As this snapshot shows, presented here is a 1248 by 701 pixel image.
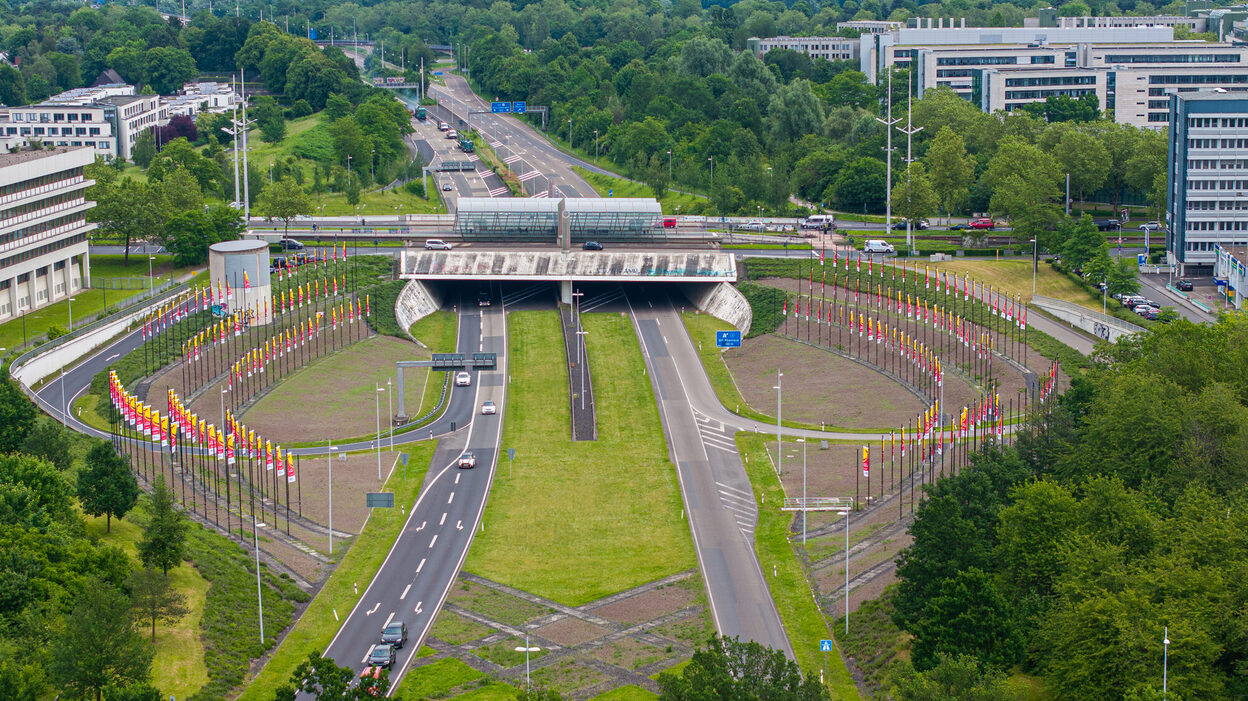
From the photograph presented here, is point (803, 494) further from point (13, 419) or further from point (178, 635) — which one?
point (13, 419)

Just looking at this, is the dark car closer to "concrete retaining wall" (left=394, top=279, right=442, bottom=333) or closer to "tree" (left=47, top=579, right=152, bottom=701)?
"tree" (left=47, top=579, right=152, bottom=701)

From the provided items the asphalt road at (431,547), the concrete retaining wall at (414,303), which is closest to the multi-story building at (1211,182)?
the asphalt road at (431,547)

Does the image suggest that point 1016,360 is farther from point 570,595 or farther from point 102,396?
point 102,396

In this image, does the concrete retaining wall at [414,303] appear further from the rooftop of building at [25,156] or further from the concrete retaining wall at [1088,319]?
the concrete retaining wall at [1088,319]

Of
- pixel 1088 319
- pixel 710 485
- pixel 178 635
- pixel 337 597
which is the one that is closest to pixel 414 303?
pixel 710 485

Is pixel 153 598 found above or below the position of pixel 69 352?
below

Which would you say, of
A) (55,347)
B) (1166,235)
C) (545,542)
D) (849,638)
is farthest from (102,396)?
(1166,235)
